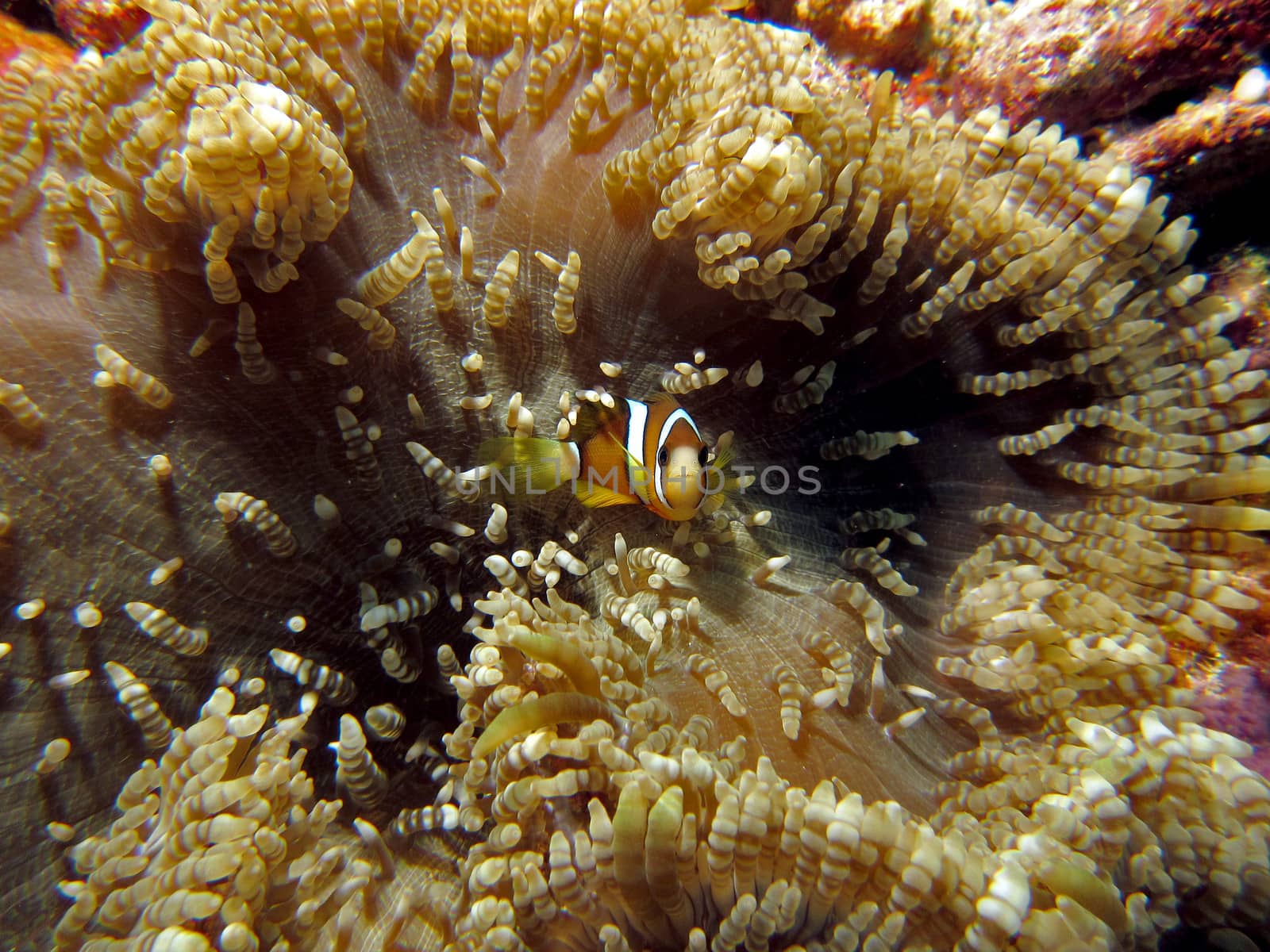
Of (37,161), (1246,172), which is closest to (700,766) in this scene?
(37,161)

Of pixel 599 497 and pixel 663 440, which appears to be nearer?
pixel 663 440

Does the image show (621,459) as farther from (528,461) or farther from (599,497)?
(528,461)

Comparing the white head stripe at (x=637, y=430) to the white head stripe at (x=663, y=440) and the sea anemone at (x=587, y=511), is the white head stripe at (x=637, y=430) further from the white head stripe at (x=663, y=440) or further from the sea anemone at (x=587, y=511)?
the sea anemone at (x=587, y=511)

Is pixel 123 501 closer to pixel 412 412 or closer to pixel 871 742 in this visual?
pixel 412 412

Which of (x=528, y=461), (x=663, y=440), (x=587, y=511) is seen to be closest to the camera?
(x=663, y=440)

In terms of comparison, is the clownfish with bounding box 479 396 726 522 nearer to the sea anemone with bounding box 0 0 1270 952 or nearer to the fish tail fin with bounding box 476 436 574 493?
the fish tail fin with bounding box 476 436 574 493

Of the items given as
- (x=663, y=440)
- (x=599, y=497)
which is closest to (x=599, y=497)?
(x=599, y=497)
